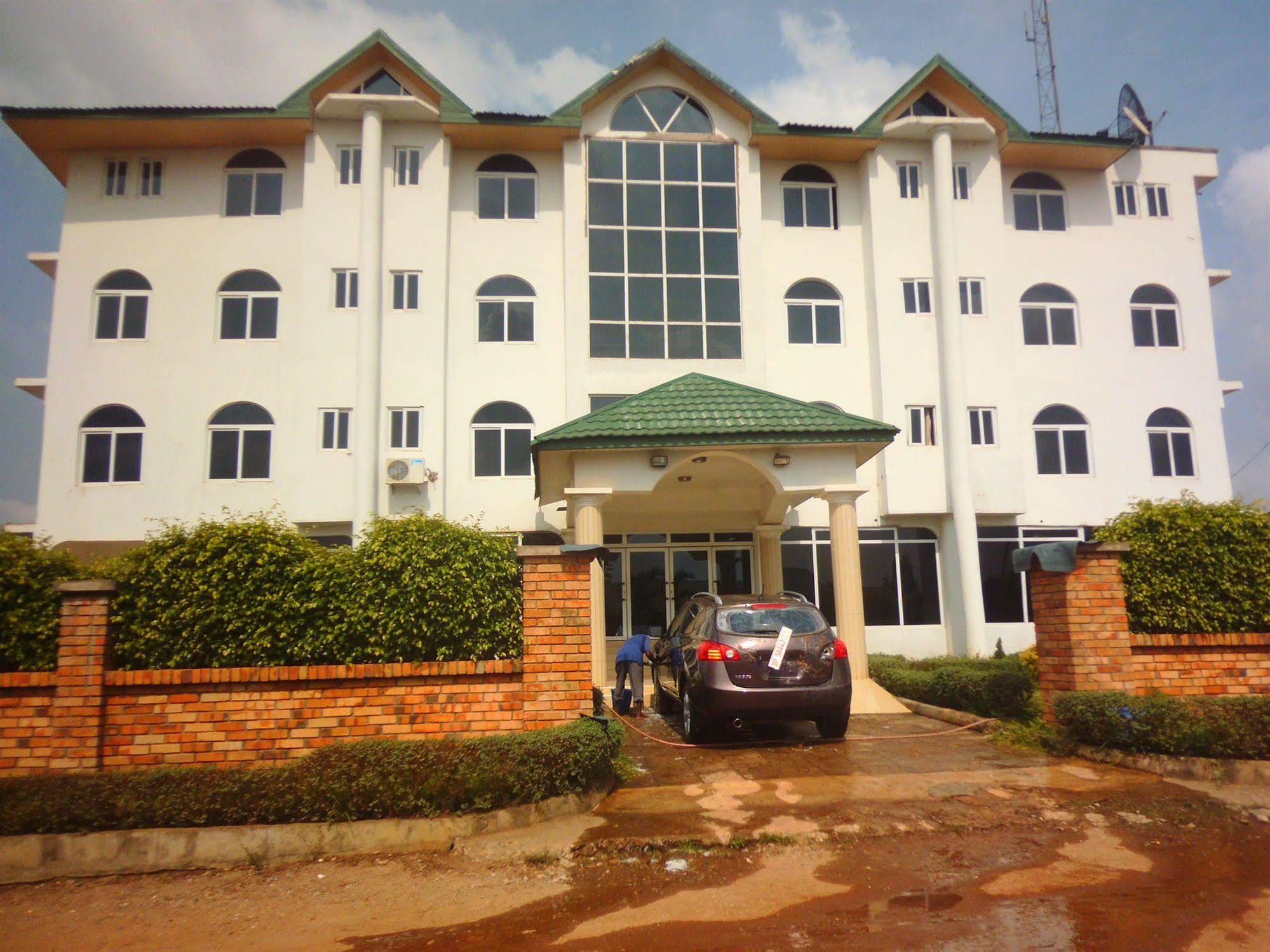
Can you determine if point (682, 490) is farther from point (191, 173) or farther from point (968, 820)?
point (191, 173)

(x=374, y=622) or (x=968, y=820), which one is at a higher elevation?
(x=374, y=622)

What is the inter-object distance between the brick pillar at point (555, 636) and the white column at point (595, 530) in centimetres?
550

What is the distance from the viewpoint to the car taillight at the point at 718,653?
28.6 feet

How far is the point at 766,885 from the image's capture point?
16.8 ft

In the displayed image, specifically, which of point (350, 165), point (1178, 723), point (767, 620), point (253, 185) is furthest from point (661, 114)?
point (1178, 723)

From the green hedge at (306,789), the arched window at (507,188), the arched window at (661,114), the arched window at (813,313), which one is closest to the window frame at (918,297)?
the arched window at (813,313)

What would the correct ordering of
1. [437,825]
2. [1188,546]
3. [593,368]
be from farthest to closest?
1. [593,368]
2. [1188,546]
3. [437,825]

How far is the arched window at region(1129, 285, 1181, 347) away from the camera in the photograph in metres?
19.9

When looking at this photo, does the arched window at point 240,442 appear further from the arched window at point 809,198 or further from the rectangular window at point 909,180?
the rectangular window at point 909,180

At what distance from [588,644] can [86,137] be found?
60.2ft

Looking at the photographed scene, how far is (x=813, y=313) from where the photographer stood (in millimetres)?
19500

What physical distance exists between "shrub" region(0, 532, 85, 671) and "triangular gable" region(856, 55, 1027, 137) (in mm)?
18283

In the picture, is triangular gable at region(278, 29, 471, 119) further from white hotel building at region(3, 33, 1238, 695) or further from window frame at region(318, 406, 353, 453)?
window frame at region(318, 406, 353, 453)

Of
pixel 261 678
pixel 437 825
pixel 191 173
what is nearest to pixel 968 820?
pixel 437 825
